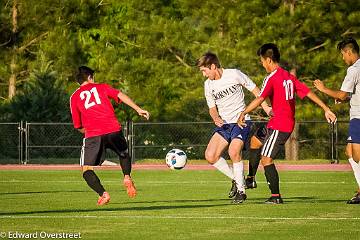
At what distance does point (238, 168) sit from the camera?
17391 millimetres

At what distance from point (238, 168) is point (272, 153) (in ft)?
3.20

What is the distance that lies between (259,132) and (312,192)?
9.78 feet

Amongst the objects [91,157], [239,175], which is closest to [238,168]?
[239,175]

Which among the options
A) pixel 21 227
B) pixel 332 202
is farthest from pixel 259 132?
pixel 21 227

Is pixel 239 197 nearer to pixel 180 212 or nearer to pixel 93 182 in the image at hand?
pixel 180 212

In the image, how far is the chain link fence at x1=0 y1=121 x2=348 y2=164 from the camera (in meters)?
42.6

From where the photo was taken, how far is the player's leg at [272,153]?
16.6 metres

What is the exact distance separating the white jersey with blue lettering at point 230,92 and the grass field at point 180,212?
1.37 metres

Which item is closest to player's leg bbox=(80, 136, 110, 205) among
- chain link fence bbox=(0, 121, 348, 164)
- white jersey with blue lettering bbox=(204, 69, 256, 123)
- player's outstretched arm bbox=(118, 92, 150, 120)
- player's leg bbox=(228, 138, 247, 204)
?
player's outstretched arm bbox=(118, 92, 150, 120)

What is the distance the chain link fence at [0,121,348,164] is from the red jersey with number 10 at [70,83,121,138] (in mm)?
25069

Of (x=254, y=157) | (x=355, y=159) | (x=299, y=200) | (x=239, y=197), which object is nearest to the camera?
(x=239, y=197)

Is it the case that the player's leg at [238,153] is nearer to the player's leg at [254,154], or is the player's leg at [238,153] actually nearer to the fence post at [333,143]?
the player's leg at [254,154]

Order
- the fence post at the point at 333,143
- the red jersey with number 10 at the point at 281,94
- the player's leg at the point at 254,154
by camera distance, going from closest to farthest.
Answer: the red jersey with number 10 at the point at 281,94, the player's leg at the point at 254,154, the fence post at the point at 333,143

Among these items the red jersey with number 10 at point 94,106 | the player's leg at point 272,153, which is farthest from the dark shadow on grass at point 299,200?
the red jersey with number 10 at point 94,106
